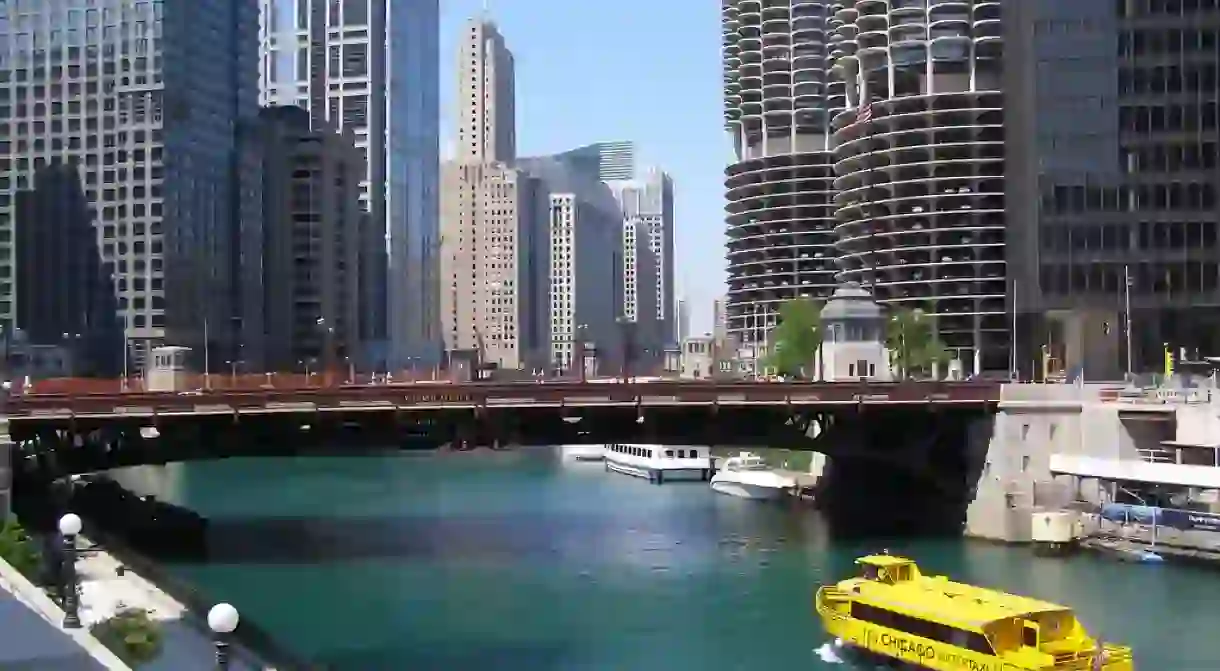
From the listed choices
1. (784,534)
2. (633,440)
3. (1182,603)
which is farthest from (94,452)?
(1182,603)

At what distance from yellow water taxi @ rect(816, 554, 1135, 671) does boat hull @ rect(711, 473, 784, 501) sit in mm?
57947

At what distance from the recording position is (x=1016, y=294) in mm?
145125

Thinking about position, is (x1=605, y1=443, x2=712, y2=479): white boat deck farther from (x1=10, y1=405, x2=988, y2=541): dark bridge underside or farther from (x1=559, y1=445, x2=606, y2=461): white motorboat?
(x1=10, y1=405, x2=988, y2=541): dark bridge underside

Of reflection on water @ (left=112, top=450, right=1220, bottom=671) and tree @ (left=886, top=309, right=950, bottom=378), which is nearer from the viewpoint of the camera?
reflection on water @ (left=112, top=450, right=1220, bottom=671)

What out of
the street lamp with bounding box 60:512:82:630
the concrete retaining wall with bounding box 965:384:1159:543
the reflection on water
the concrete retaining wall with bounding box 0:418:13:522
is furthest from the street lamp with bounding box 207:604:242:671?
the concrete retaining wall with bounding box 965:384:1159:543

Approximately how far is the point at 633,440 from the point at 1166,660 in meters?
40.4

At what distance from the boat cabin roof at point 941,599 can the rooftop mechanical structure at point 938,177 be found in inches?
4343

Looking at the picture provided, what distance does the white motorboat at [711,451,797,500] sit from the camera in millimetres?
118062

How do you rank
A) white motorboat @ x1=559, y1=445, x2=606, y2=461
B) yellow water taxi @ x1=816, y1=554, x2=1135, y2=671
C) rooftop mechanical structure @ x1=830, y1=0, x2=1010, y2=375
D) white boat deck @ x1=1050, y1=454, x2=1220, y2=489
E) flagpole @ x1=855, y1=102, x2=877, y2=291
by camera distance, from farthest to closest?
white motorboat @ x1=559, y1=445, x2=606, y2=461 < flagpole @ x1=855, y1=102, x2=877, y2=291 < rooftop mechanical structure @ x1=830, y1=0, x2=1010, y2=375 < white boat deck @ x1=1050, y1=454, x2=1220, y2=489 < yellow water taxi @ x1=816, y1=554, x2=1135, y2=671

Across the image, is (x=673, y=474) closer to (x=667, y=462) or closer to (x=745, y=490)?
(x=667, y=462)

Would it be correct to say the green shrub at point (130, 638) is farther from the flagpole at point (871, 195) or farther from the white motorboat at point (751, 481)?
the flagpole at point (871, 195)

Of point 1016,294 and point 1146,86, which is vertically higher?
point 1146,86

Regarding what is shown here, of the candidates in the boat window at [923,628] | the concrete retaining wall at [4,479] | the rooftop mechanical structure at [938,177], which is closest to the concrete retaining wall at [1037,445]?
the boat window at [923,628]

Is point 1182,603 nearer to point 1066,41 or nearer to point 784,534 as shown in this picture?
point 784,534
